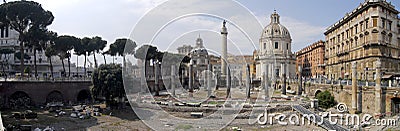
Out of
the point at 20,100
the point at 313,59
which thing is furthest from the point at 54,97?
the point at 313,59

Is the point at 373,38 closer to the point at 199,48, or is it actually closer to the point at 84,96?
the point at 199,48

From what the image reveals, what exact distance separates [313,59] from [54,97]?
63053mm

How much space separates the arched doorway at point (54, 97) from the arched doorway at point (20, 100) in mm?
2314

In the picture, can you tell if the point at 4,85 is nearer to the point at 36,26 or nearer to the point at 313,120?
the point at 36,26

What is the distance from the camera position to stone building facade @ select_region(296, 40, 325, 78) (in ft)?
225

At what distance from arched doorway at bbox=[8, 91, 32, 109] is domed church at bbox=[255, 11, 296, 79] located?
49.4m

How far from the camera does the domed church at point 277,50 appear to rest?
71.9 m

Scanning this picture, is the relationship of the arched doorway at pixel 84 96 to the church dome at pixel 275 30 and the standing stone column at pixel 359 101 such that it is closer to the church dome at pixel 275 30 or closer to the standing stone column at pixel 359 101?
the standing stone column at pixel 359 101

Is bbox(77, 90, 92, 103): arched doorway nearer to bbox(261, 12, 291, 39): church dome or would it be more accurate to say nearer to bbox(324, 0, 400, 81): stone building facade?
bbox(324, 0, 400, 81): stone building facade

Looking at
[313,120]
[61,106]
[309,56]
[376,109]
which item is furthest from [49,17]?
[309,56]

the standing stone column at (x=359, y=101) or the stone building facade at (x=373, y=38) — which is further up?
the stone building facade at (x=373, y=38)

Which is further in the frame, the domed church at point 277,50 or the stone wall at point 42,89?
the domed church at point 277,50

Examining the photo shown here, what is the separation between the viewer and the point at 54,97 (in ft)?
122

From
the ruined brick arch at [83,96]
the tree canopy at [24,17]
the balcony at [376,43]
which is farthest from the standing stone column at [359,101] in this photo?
the tree canopy at [24,17]
